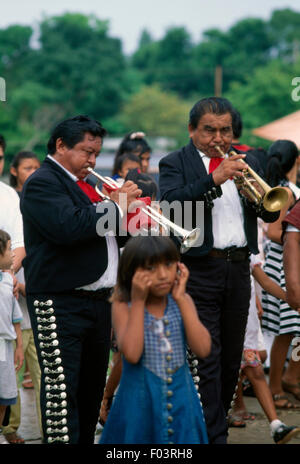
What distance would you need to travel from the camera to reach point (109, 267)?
461cm

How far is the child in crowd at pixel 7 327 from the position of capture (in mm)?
5500

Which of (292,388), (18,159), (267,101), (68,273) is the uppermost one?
(267,101)

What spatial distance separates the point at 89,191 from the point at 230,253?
922mm

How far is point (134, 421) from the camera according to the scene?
146 inches

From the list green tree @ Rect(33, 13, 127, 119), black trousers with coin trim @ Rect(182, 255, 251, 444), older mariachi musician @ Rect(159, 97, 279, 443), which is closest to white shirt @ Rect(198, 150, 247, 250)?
older mariachi musician @ Rect(159, 97, 279, 443)

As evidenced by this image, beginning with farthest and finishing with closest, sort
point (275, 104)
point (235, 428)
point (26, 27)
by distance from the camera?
point (26, 27) < point (275, 104) < point (235, 428)

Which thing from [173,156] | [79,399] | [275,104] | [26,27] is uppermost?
[26,27]

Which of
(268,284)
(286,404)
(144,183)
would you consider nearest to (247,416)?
(286,404)

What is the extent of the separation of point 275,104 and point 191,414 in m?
53.3

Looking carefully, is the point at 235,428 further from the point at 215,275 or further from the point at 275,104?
the point at 275,104

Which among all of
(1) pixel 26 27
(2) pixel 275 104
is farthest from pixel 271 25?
(2) pixel 275 104

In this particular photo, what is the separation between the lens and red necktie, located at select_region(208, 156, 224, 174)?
199 inches

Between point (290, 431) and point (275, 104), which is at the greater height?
point (275, 104)

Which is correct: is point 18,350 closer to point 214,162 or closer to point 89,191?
point 89,191
